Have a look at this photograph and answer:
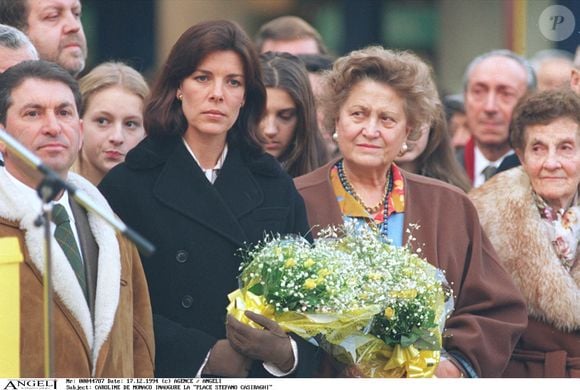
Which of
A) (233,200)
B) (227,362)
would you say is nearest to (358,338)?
(227,362)

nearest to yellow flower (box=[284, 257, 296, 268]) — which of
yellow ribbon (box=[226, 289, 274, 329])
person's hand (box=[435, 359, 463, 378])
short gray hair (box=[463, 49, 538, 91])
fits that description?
yellow ribbon (box=[226, 289, 274, 329])

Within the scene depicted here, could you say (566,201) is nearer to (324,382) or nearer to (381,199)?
(381,199)

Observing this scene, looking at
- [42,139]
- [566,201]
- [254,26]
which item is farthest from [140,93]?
[254,26]

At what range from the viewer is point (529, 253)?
6203mm

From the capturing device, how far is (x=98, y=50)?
8.45 meters

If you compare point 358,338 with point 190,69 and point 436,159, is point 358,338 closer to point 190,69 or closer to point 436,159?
point 190,69

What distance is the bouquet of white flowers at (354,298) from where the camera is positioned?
5.29 metres

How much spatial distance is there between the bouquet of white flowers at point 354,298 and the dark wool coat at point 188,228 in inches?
4.7

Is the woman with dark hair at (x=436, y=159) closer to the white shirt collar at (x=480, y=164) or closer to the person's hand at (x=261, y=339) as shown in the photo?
the white shirt collar at (x=480, y=164)

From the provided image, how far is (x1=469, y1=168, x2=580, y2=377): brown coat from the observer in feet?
20.1

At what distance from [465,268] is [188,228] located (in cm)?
113

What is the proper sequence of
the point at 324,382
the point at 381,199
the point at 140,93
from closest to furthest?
the point at 324,382 → the point at 381,199 → the point at 140,93

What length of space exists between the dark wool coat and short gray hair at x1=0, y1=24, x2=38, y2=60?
73 centimetres

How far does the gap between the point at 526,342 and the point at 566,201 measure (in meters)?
0.61
